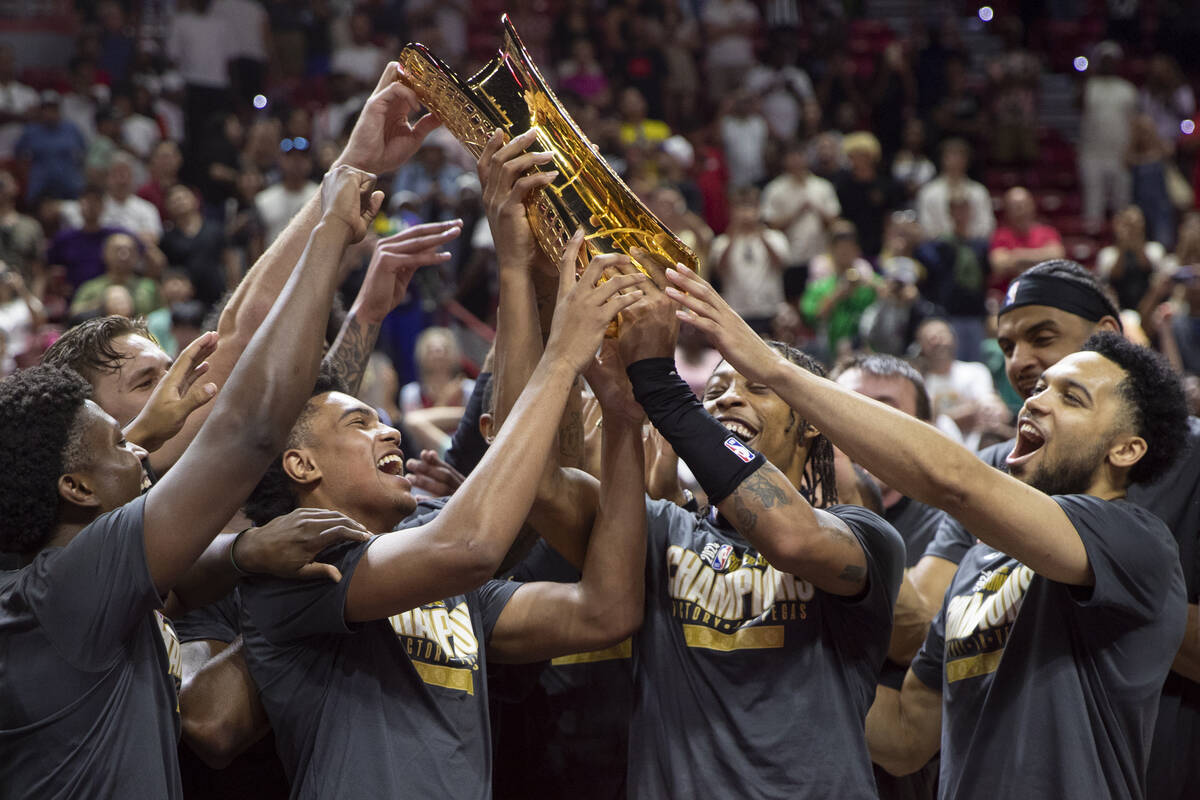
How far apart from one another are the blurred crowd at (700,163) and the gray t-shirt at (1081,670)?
462 cm

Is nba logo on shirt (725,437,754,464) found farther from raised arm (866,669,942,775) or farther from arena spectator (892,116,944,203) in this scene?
arena spectator (892,116,944,203)

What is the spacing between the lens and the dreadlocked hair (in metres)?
3.22

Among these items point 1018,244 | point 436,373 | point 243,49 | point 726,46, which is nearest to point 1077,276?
point 436,373

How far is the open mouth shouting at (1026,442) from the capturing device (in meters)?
3.05

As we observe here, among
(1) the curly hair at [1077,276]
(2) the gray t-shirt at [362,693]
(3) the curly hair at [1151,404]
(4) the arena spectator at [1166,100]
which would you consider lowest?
(2) the gray t-shirt at [362,693]

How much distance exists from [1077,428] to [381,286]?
1862 millimetres

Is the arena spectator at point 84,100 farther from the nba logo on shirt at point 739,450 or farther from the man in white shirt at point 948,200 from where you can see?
the nba logo on shirt at point 739,450

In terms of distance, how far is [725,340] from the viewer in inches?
103

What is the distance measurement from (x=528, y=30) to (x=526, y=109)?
468 inches

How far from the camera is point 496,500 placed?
8.04 ft

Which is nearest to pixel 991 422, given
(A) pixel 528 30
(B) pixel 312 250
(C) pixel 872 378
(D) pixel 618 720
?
(C) pixel 872 378

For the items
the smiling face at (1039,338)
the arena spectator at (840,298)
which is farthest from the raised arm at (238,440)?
the arena spectator at (840,298)

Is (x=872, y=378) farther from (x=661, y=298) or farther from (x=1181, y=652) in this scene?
(x=661, y=298)

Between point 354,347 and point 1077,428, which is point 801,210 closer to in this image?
point 354,347
